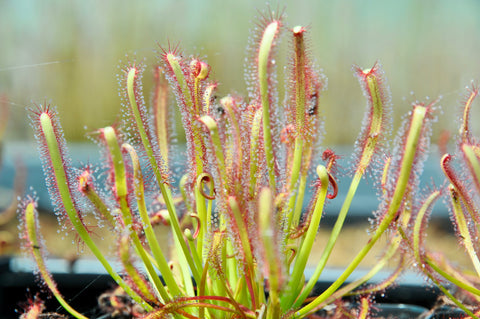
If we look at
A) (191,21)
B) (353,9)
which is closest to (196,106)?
(191,21)

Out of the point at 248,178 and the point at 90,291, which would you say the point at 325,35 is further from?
the point at 248,178

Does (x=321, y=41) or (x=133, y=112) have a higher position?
(x=321, y=41)

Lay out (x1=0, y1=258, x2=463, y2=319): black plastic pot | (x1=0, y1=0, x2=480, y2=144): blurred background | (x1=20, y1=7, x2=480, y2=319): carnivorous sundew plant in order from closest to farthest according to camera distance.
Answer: (x1=20, y1=7, x2=480, y2=319): carnivorous sundew plant, (x1=0, y1=258, x2=463, y2=319): black plastic pot, (x1=0, y1=0, x2=480, y2=144): blurred background

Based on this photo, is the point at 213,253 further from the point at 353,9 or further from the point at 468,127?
the point at 353,9

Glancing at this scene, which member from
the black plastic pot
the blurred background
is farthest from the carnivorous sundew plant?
the blurred background

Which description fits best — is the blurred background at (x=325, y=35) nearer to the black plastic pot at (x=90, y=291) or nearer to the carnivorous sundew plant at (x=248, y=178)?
the black plastic pot at (x=90, y=291)

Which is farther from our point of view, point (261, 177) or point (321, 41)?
point (321, 41)

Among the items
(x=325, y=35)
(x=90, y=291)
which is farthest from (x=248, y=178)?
(x=325, y=35)

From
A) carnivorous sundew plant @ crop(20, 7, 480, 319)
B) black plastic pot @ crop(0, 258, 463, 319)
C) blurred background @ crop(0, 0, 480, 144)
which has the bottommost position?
black plastic pot @ crop(0, 258, 463, 319)

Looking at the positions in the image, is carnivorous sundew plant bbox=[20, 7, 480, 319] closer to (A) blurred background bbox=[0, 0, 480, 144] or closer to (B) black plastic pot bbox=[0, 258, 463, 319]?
(B) black plastic pot bbox=[0, 258, 463, 319]
